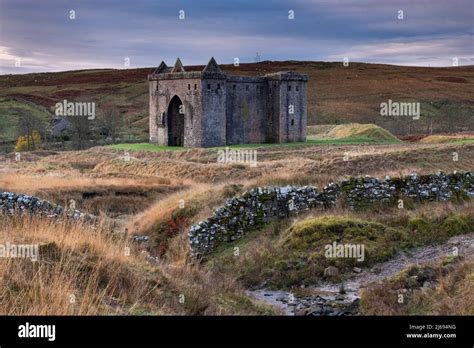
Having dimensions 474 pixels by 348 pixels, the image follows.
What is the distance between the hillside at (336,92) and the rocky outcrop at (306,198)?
197 feet

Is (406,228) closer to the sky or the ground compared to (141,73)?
closer to the ground

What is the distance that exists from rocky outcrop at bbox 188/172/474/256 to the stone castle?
34441mm

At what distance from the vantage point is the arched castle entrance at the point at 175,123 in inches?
2224

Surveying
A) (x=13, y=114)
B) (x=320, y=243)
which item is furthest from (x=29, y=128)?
(x=320, y=243)

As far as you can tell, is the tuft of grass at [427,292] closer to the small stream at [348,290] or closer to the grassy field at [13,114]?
the small stream at [348,290]

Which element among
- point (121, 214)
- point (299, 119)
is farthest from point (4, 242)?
point (299, 119)

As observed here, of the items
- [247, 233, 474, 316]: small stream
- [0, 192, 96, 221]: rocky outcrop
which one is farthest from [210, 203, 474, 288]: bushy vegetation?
[0, 192, 96, 221]: rocky outcrop

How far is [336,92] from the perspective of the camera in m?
115

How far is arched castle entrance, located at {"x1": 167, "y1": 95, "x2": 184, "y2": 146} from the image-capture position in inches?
2224

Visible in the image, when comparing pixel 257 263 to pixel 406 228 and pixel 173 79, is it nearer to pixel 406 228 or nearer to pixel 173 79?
pixel 406 228

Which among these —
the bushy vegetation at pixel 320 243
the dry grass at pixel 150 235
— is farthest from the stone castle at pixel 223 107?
the bushy vegetation at pixel 320 243

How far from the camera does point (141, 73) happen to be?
424 ft

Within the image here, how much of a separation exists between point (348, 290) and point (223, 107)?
42144 millimetres
